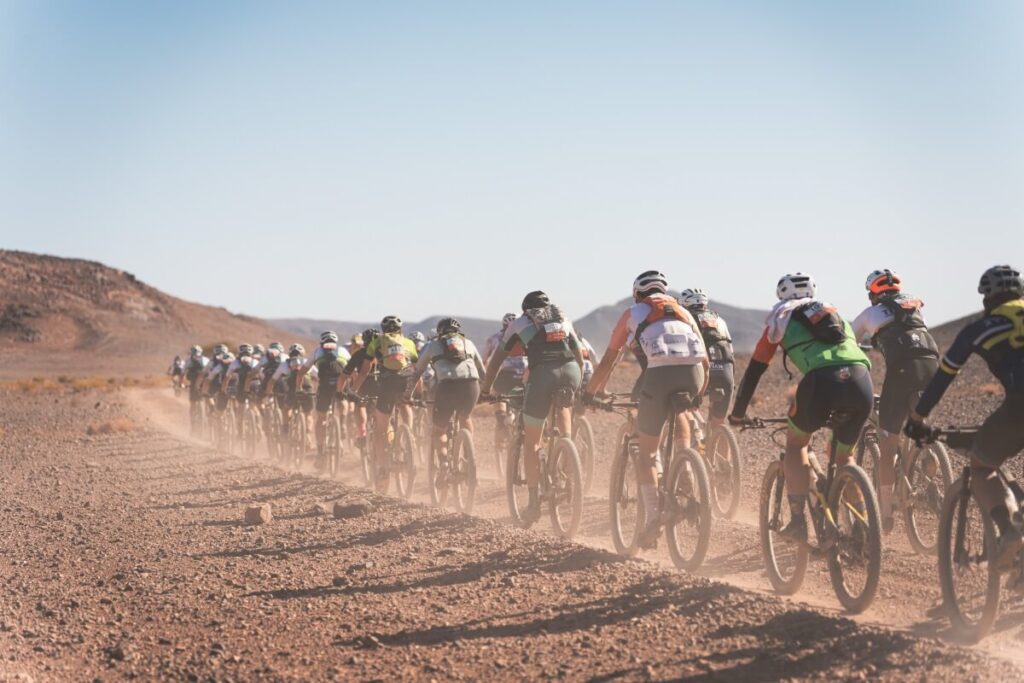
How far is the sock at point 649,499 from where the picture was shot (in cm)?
956

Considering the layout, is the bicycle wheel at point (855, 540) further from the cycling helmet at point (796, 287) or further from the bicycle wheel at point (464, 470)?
the bicycle wheel at point (464, 470)

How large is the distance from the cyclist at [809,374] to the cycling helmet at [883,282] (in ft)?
8.27

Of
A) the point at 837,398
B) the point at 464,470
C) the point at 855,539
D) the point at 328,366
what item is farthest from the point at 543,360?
the point at 328,366

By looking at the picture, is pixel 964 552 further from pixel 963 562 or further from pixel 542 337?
pixel 542 337

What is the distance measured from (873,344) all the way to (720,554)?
91.4 inches

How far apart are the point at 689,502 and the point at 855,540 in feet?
5.71

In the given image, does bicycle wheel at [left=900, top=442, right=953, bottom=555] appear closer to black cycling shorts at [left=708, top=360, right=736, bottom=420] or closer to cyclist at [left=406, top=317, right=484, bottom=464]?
black cycling shorts at [left=708, top=360, right=736, bottom=420]

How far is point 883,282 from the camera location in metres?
10.5

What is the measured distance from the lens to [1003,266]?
7.14 metres

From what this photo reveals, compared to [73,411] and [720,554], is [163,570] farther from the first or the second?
[73,411]

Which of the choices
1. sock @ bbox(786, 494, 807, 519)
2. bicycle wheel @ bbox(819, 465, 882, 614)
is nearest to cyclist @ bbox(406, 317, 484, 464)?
sock @ bbox(786, 494, 807, 519)

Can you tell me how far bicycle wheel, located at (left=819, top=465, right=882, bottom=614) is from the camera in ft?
24.4

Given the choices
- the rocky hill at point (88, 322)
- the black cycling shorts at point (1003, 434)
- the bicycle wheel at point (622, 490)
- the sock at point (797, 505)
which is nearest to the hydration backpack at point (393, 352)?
the bicycle wheel at point (622, 490)

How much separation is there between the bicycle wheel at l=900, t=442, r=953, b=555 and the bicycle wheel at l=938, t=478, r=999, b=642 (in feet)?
8.93
